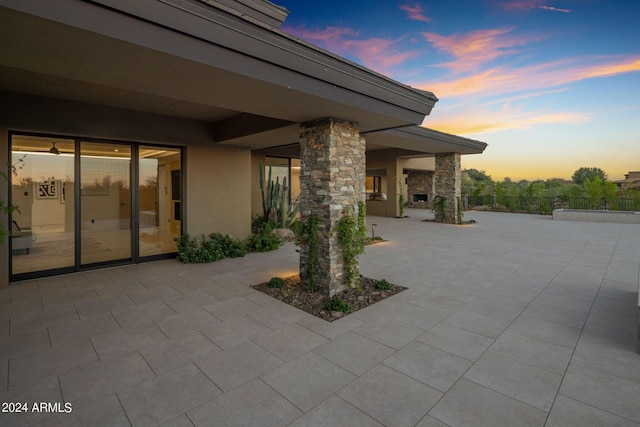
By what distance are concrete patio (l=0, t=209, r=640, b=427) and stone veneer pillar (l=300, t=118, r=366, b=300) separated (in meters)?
0.85

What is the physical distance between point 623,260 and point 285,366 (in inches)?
327

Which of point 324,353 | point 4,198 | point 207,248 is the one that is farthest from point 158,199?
point 324,353

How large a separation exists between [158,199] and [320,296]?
16.6ft

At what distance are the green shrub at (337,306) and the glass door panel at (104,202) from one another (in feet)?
16.8

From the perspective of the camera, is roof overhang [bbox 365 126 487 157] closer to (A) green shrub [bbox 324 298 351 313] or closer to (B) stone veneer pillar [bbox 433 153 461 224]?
(B) stone veneer pillar [bbox 433 153 461 224]

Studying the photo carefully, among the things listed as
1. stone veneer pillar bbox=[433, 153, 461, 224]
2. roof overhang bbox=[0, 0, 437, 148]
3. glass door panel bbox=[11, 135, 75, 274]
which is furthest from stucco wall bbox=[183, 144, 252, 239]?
stone veneer pillar bbox=[433, 153, 461, 224]

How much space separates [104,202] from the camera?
20.8 ft

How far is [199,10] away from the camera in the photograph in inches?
97.2

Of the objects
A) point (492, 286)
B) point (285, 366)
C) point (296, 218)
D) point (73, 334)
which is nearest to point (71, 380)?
point (73, 334)

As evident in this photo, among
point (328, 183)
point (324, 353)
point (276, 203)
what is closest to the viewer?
point (324, 353)

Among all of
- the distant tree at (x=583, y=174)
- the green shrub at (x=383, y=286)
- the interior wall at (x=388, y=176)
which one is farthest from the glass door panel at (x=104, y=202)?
the distant tree at (x=583, y=174)

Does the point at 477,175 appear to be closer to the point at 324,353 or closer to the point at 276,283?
the point at 276,283

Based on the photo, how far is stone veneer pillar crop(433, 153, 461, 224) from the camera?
13523mm

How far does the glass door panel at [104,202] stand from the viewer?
6121mm
